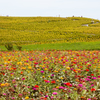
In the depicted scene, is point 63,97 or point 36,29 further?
point 36,29

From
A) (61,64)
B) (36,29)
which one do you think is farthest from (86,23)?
(61,64)

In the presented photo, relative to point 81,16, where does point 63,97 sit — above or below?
below

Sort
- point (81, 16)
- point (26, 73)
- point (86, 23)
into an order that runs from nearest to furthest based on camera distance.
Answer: point (26, 73)
point (86, 23)
point (81, 16)

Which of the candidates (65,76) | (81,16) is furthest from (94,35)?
(65,76)

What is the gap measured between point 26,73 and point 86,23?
165ft

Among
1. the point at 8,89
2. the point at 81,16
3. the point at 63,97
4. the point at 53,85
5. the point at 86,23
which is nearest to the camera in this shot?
the point at 63,97

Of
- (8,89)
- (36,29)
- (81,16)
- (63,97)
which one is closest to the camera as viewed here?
(63,97)

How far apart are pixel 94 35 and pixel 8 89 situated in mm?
34647

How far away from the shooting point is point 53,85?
6023mm

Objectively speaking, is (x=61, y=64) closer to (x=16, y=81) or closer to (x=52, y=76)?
(x=52, y=76)

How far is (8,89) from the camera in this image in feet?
18.4

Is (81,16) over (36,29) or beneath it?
over

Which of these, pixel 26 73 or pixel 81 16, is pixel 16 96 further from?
pixel 81 16

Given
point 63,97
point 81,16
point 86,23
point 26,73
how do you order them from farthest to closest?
1. point 81,16
2. point 86,23
3. point 26,73
4. point 63,97
